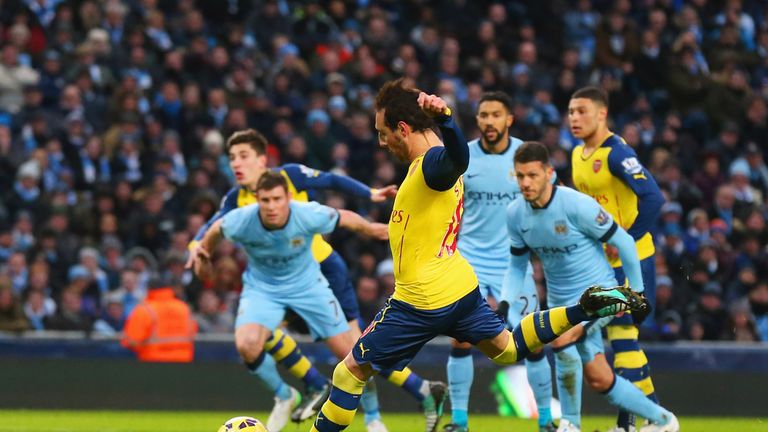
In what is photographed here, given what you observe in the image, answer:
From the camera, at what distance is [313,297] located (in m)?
11.7

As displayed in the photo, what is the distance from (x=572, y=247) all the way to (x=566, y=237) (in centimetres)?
11

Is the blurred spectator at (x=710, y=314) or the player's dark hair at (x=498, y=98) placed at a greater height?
the player's dark hair at (x=498, y=98)

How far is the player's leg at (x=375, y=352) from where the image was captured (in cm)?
842

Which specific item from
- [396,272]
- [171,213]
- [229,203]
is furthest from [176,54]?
[396,272]

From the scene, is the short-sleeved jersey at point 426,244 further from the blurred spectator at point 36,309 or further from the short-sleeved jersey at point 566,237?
the blurred spectator at point 36,309

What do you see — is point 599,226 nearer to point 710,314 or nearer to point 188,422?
point 188,422

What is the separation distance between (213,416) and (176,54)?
6.43 m

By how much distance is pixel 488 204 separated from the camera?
11711 mm

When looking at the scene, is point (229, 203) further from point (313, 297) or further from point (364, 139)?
point (364, 139)

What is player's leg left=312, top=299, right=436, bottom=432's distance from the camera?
27.6ft

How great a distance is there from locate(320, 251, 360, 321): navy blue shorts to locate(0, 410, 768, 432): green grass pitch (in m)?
1.06

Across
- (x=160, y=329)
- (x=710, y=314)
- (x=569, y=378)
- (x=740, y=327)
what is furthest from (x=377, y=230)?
(x=740, y=327)

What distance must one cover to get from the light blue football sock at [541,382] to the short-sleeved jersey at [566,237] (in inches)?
25.6

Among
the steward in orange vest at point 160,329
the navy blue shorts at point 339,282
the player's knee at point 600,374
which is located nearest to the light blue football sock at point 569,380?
the player's knee at point 600,374
